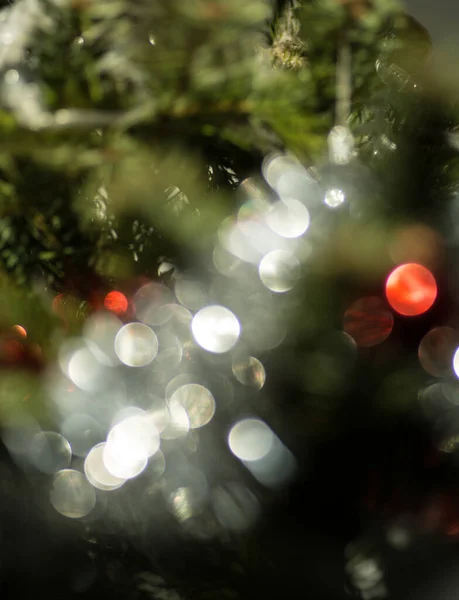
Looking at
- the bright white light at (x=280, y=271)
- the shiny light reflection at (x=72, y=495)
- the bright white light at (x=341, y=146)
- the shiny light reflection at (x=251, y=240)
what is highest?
the bright white light at (x=341, y=146)

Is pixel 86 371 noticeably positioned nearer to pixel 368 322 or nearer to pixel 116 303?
pixel 116 303

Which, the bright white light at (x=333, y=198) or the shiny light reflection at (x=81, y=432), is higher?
the bright white light at (x=333, y=198)

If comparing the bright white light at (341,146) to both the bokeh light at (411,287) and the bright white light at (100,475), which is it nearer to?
the bokeh light at (411,287)

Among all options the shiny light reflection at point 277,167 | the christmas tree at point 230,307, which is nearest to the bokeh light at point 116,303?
the christmas tree at point 230,307

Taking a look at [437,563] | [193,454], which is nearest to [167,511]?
[193,454]

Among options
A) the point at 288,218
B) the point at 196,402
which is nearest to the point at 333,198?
the point at 288,218

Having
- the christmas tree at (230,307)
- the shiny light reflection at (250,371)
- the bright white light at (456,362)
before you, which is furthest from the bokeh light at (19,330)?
the bright white light at (456,362)

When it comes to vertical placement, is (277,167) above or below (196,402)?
above

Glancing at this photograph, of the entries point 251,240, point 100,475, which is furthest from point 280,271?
point 100,475
